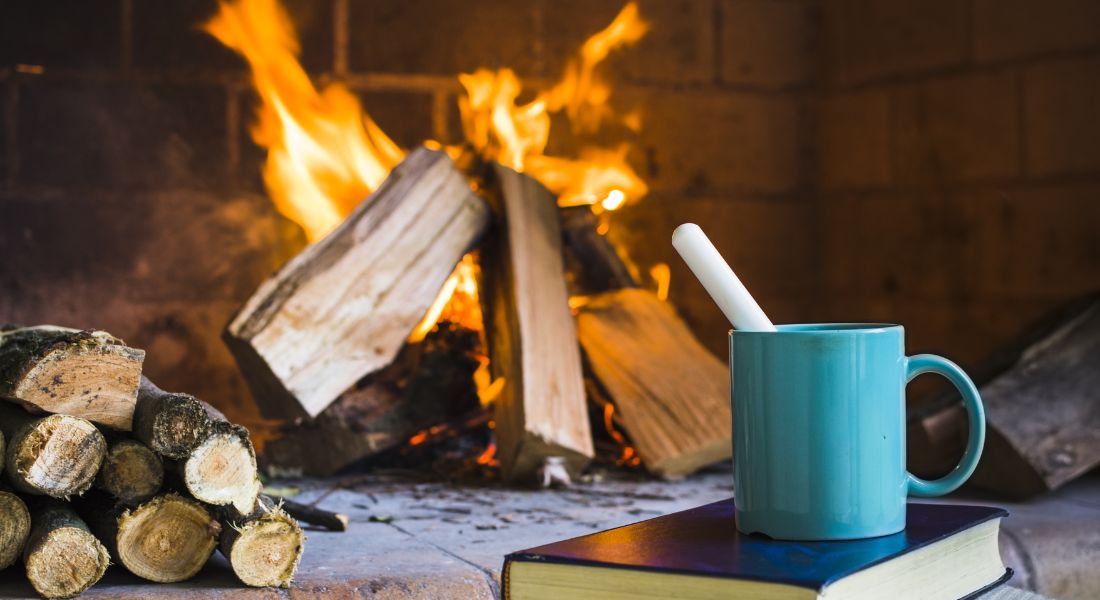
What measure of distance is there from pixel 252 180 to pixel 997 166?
1.67 m

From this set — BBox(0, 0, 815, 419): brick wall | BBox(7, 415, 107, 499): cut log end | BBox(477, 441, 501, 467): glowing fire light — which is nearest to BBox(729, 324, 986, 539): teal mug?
BBox(7, 415, 107, 499): cut log end

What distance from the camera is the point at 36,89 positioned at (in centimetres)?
249

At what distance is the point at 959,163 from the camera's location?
8.97 feet

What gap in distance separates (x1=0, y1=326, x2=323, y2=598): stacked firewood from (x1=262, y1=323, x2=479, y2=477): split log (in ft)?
2.52

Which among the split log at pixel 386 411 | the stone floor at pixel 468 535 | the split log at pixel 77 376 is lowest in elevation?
the stone floor at pixel 468 535

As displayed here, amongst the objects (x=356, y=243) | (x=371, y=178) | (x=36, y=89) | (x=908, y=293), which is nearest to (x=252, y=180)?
(x=371, y=178)

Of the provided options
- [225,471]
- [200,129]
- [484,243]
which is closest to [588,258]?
[484,243]

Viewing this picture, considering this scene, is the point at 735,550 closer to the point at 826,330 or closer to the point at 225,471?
the point at 826,330

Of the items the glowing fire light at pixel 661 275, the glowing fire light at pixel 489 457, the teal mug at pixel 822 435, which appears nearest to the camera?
the teal mug at pixel 822 435

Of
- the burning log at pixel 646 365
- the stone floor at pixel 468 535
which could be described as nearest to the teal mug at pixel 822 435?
the stone floor at pixel 468 535

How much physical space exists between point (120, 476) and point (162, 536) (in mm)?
85

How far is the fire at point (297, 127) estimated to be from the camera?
2.57 metres

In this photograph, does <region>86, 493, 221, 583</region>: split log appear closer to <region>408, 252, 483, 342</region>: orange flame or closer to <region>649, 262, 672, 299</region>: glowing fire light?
<region>408, 252, 483, 342</region>: orange flame

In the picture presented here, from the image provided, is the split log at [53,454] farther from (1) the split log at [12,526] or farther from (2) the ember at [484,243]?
(2) the ember at [484,243]
